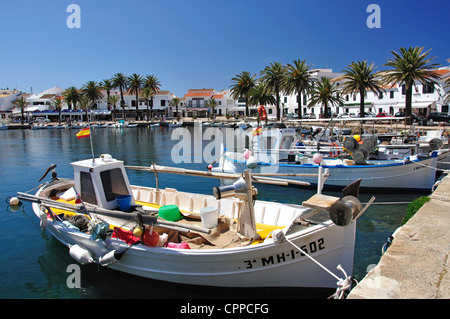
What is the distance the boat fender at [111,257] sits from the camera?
7975 millimetres

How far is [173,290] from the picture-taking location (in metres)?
8.38

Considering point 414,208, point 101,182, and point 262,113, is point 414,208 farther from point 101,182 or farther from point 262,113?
point 262,113

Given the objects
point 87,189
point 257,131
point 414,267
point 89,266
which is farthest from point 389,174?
point 89,266

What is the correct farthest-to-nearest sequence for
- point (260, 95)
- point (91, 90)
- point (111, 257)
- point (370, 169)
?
point (91, 90), point (260, 95), point (370, 169), point (111, 257)

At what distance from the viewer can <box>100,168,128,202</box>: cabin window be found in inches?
406

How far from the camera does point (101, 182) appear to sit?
10203mm

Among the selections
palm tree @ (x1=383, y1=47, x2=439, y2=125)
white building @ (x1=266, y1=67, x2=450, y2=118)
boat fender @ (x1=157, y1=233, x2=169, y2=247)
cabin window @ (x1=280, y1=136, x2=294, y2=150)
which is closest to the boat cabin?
boat fender @ (x1=157, y1=233, x2=169, y2=247)

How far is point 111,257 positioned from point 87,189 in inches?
129

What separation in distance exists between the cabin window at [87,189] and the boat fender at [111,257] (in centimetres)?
251

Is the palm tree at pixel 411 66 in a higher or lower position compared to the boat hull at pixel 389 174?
higher

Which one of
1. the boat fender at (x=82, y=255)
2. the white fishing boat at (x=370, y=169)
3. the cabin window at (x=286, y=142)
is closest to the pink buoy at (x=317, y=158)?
the white fishing boat at (x=370, y=169)

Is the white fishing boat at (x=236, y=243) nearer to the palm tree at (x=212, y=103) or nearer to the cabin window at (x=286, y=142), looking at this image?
the cabin window at (x=286, y=142)

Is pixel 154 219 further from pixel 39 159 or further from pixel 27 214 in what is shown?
pixel 39 159
